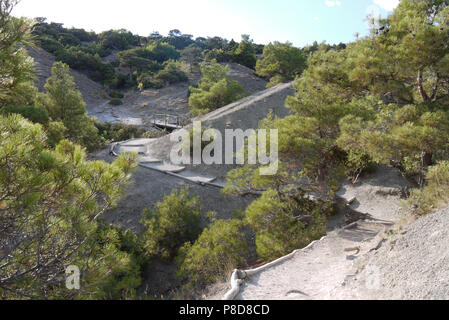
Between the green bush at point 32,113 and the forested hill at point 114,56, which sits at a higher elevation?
the forested hill at point 114,56

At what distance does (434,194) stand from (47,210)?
6.35 meters

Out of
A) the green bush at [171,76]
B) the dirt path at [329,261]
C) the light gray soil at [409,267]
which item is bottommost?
the dirt path at [329,261]

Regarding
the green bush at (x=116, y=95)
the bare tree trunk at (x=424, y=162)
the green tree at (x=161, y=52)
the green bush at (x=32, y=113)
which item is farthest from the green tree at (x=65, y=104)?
the green tree at (x=161, y=52)

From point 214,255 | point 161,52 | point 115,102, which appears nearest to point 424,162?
point 214,255

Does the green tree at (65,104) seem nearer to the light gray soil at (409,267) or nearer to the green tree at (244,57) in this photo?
the light gray soil at (409,267)

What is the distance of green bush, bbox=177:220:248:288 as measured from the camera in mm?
6250

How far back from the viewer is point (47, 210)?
3.28 metres

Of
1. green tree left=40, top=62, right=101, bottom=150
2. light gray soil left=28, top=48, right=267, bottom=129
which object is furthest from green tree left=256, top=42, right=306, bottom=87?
green tree left=40, top=62, right=101, bottom=150

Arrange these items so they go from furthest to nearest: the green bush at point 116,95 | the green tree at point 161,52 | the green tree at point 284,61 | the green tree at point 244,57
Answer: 1. the green tree at point 161,52
2. the green tree at point 244,57
3. the green bush at point 116,95
4. the green tree at point 284,61

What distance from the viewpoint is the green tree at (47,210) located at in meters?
2.68

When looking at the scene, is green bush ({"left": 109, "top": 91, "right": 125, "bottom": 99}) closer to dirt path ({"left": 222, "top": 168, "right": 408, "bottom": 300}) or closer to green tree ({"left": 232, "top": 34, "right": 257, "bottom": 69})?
green tree ({"left": 232, "top": 34, "right": 257, "bottom": 69})

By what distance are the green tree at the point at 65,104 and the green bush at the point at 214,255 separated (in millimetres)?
9011

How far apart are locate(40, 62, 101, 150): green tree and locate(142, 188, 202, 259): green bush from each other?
691 centimetres

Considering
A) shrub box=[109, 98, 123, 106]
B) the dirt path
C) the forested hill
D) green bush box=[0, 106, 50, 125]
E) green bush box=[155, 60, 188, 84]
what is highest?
the forested hill
